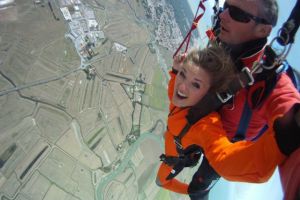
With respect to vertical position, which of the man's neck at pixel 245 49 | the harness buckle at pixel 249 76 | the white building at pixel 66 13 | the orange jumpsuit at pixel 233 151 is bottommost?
the white building at pixel 66 13

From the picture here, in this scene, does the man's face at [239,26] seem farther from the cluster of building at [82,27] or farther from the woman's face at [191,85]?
the cluster of building at [82,27]

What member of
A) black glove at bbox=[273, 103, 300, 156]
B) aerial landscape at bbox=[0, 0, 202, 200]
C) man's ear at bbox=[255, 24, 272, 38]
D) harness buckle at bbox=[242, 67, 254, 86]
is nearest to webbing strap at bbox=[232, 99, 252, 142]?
harness buckle at bbox=[242, 67, 254, 86]

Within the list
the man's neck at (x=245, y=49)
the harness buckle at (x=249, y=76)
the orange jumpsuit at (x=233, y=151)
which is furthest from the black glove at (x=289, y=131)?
the man's neck at (x=245, y=49)

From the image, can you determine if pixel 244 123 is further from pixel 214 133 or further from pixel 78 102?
pixel 78 102

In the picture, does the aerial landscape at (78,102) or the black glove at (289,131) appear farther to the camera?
the aerial landscape at (78,102)

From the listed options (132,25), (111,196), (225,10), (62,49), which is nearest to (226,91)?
(225,10)

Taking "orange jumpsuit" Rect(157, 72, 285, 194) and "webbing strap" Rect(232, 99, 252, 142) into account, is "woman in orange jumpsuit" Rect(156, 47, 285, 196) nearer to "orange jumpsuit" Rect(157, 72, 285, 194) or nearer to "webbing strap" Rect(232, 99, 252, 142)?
"orange jumpsuit" Rect(157, 72, 285, 194)

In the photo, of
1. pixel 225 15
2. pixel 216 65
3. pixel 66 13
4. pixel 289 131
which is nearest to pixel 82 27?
pixel 66 13
